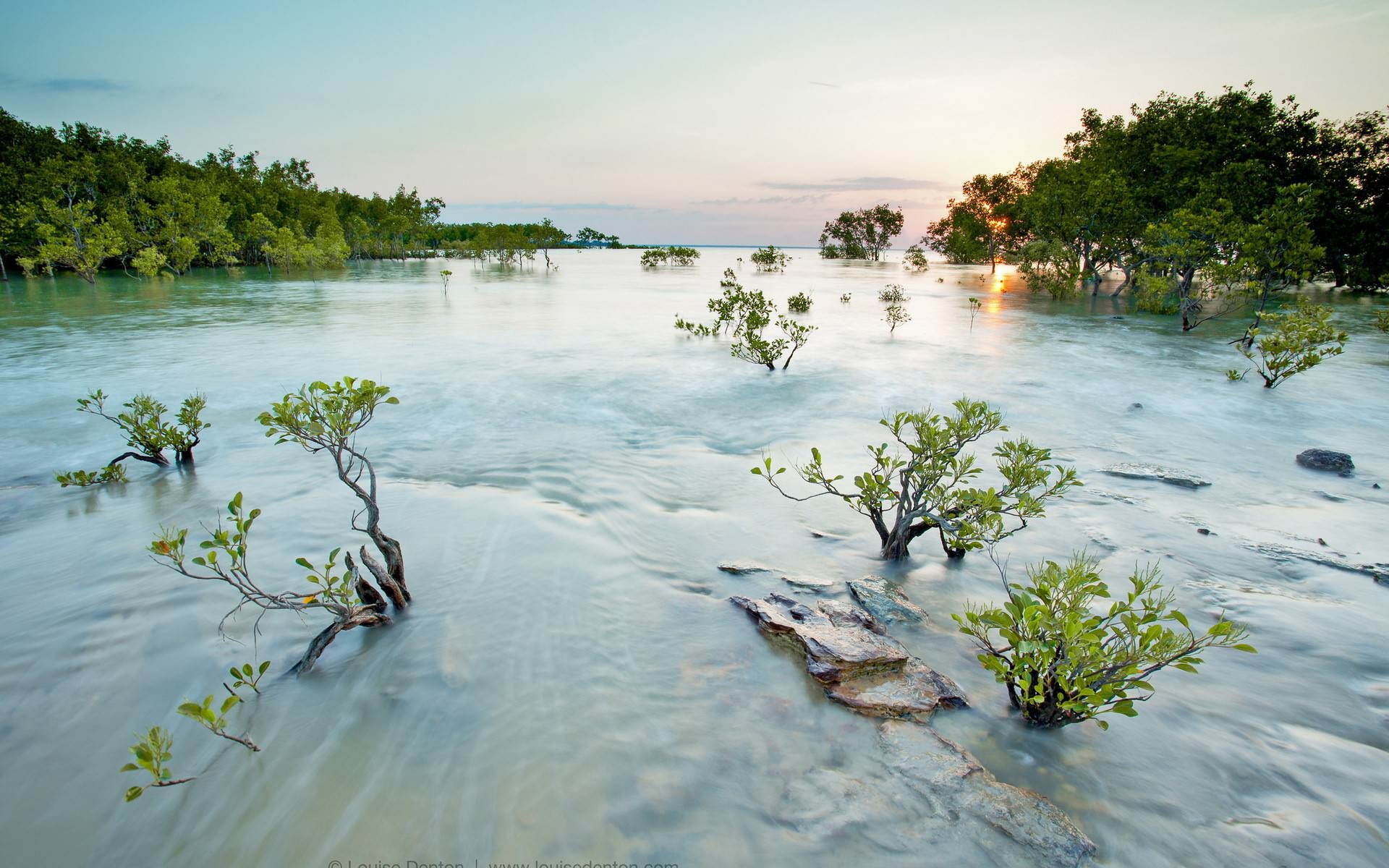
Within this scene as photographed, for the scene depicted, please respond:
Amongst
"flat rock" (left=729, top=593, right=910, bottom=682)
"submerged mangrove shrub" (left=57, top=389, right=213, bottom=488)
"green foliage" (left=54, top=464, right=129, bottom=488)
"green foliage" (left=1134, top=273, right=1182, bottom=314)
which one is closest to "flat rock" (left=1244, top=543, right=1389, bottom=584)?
"flat rock" (left=729, top=593, right=910, bottom=682)

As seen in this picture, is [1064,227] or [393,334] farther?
[1064,227]

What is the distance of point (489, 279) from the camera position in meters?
52.3

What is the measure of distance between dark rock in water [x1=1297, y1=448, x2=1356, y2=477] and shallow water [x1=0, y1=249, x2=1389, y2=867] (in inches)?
7.6

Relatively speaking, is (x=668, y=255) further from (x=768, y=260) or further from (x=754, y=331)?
(x=754, y=331)

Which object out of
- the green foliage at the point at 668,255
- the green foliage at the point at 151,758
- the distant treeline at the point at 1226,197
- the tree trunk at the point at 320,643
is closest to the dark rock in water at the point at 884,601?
the tree trunk at the point at 320,643

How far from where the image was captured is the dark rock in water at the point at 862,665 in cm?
380

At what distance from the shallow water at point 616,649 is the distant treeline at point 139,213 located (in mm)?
35435

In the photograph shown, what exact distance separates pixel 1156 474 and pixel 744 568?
22.7 feet

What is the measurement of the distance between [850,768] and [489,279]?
55545 millimetres

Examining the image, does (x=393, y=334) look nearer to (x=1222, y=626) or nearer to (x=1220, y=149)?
(x=1222, y=626)

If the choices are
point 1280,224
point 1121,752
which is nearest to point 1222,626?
point 1121,752

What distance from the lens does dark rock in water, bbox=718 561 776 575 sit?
5.71 metres

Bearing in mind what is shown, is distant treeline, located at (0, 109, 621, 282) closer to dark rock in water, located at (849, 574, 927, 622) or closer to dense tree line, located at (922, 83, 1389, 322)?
dark rock in water, located at (849, 574, 927, 622)

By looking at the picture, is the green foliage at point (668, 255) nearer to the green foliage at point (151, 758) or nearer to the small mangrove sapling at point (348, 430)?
the small mangrove sapling at point (348, 430)
